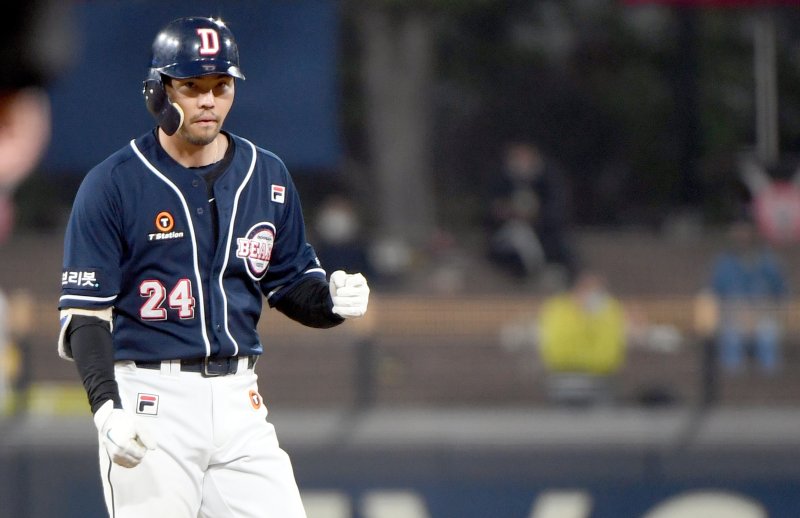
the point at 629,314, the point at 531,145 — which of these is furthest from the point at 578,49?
the point at 629,314

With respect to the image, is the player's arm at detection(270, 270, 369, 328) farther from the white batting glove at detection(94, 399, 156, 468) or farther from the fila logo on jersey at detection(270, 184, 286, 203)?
the white batting glove at detection(94, 399, 156, 468)

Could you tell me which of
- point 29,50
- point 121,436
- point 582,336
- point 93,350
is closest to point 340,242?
point 582,336

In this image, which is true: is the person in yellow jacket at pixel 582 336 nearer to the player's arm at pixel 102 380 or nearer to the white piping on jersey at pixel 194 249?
the white piping on jersey at pixel 194 249

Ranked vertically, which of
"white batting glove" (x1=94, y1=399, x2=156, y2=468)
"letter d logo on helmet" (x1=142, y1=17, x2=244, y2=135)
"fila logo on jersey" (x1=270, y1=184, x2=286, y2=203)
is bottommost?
"white batting glove" (x1=94, y1=399, x2=156, y2=468)

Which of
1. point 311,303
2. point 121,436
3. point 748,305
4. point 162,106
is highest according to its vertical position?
point 162,106

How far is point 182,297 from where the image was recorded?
12.5ft

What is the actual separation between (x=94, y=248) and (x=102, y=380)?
1.17 feet

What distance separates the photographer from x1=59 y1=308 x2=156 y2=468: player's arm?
344 centimetres

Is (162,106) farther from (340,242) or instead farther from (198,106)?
(340,242)

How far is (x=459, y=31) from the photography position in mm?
17953

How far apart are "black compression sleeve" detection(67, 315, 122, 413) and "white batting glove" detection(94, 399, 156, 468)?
46 mm

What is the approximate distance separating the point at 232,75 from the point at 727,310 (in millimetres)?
5341

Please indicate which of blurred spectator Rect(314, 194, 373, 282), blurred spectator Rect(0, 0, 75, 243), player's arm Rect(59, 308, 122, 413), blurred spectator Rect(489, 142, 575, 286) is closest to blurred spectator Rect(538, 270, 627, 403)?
blurred spectator Rect(314, 194, 373, 282)

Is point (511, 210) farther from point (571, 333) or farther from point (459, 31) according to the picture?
point (459, 31)
